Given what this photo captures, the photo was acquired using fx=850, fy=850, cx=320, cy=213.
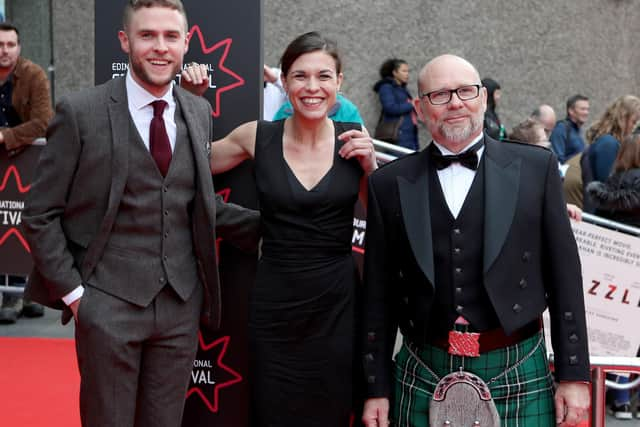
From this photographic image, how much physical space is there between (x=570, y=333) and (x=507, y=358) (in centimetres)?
21

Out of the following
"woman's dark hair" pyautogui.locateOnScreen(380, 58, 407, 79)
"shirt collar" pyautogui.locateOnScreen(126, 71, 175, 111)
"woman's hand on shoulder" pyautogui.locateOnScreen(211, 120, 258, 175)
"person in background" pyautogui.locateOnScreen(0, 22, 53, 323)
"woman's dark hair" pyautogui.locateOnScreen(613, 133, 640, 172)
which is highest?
"woman's dark hair" pyautogui.locateOnScreen(380, 58, 407, 79)

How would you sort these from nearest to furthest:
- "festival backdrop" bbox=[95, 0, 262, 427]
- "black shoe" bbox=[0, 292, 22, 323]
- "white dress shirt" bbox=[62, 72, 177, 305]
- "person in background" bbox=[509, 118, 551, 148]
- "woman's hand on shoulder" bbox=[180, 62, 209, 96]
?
"white dress shirt" bbox=[62, 72, 177, 305]
"woman's hand on shoulder" bbox=[180, 62, 209, 96]
"festival backdrop" bbox=[95, 0, 262, 427]
"black shoe" bbox=[0, 292, 22, 323]
"person in background" bbox=[509, 118, 551, 148]

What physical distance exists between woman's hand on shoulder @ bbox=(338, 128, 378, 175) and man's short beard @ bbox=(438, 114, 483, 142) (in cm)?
57

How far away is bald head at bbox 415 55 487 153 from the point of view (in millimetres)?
2666

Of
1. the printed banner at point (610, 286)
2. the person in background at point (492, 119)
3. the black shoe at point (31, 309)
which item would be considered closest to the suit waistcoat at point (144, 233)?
the printed banner at point (610, 286)

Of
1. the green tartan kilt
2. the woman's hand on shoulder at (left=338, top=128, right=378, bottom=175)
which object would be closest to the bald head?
the woman's hand on shoulder at (left=338, top=128, right=378, bottom=175)

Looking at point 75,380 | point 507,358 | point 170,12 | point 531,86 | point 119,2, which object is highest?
Result: point 531,86

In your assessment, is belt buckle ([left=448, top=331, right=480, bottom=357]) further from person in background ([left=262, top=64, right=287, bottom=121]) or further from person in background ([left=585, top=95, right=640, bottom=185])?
person in background ([left=585, top=95, right=640, bottom=185])

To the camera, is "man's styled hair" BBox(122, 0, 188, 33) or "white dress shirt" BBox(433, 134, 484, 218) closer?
"white dress shirt" BBox(433, 134, 484, 218)

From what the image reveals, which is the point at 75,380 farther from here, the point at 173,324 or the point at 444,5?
the point at 444,5

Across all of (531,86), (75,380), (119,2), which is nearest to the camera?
(119,2)

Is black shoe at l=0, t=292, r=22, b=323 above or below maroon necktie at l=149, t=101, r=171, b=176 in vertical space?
below

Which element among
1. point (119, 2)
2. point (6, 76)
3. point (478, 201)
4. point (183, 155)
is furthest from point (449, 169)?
point (6, 76)

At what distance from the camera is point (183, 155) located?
2938mm
